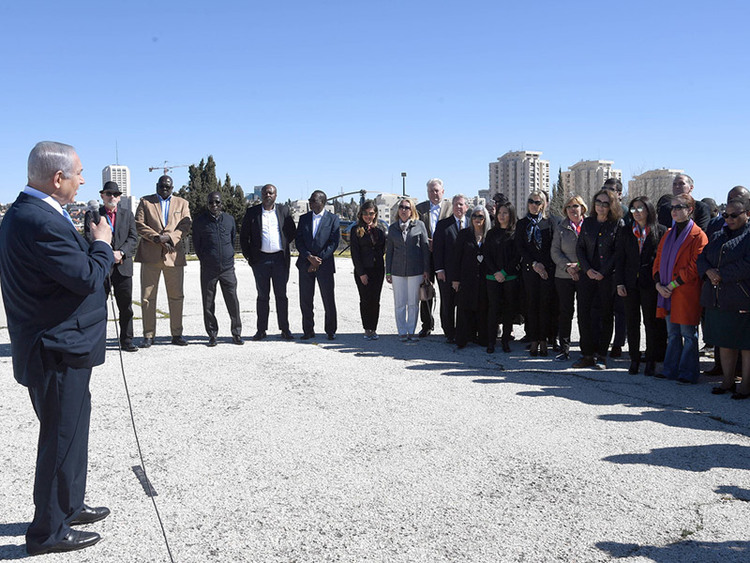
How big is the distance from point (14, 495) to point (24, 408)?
2147 mm

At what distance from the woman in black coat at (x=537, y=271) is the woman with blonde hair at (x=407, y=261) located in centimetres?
172

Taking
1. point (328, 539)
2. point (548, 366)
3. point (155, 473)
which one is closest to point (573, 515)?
point (328, 539)

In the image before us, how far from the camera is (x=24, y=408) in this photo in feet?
20.1

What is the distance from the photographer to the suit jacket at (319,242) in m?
10.1

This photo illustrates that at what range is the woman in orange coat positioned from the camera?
23.2ft

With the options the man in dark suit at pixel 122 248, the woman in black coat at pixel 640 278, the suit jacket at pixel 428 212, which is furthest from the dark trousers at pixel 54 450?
the suit jacket at pixel 428 212

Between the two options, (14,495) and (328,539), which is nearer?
(328,539)

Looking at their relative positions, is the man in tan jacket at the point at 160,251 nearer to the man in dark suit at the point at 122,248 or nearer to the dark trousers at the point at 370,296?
the man in dark suit at the point at 122,248

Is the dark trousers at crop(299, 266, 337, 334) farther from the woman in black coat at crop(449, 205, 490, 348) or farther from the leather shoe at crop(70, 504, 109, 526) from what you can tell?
the leather shoe at crop(70, 504, 109, 526)

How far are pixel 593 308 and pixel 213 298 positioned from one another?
204 inches

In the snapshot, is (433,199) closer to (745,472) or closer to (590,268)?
(590,268)

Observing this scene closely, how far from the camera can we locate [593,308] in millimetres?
8250

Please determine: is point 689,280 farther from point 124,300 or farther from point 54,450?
point 124,300

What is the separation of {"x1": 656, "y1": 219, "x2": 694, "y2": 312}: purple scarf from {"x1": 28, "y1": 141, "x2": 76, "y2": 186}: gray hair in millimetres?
6121
